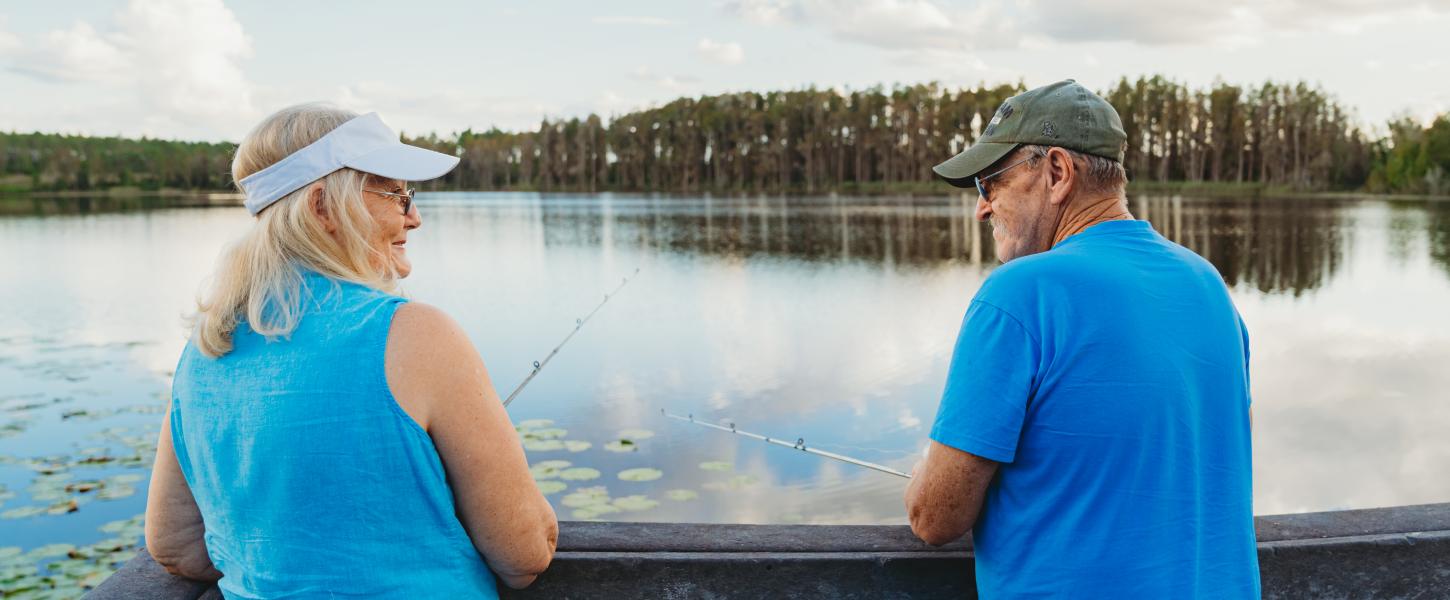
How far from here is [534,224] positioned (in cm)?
3938

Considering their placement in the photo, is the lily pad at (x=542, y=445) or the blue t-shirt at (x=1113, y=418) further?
the lily pad at (x=542, y=445)

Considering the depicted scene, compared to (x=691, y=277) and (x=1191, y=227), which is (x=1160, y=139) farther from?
(x=691, y=277)

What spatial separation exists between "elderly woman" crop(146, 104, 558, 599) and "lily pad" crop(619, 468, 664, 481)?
18.4ft

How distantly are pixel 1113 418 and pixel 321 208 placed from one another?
1.29 metres

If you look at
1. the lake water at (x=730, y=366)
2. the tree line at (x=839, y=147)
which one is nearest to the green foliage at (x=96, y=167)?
the tree line at (x=839, y=147)

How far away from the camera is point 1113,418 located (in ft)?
5.01

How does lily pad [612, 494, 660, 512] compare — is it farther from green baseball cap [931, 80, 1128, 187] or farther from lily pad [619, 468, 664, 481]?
green baseball cap [931, 80, 1128, 187]

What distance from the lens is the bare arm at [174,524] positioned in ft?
5.73

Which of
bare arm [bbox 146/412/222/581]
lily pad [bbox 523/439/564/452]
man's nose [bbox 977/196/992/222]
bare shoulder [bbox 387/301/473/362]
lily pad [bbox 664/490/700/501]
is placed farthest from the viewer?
lily pad [bbox 523/439/564/452]

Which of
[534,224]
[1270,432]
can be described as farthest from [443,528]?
[534,224]

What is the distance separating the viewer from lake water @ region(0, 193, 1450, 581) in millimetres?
7195

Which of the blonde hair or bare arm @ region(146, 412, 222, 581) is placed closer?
the blonde hair

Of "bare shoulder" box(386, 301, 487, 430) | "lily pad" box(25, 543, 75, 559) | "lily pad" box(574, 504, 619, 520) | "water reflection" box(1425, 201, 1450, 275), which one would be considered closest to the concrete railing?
"bare shoulder" box(386, 301, 487, 430)

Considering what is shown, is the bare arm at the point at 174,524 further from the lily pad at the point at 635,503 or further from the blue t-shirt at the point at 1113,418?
the lily pad at the point at 635,503
